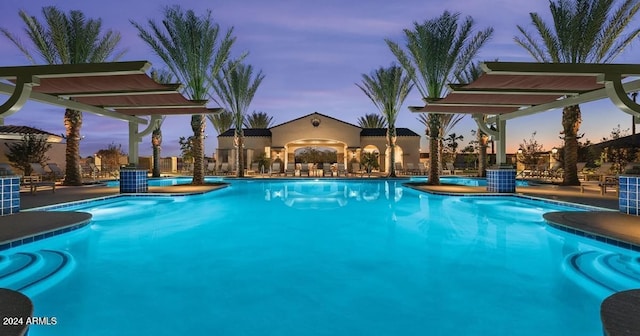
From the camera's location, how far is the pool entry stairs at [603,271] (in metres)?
4.11

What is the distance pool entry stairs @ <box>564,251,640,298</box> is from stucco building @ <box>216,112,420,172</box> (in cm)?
2294

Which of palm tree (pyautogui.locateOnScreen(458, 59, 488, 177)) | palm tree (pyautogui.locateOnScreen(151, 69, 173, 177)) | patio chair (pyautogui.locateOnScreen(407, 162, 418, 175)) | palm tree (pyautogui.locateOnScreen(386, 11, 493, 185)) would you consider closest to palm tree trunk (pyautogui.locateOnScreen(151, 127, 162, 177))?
palm tree (pyautogui.locateOnScreen(151, 69, 173, 177))

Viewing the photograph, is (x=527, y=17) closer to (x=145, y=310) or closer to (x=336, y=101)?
(x=145, y=310)

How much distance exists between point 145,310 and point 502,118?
536 inches

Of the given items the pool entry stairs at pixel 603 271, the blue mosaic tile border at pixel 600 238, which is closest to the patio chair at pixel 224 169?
the blue mosaic tile border at pixel 600 238

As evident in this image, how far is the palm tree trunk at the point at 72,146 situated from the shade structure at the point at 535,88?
50.0 feet

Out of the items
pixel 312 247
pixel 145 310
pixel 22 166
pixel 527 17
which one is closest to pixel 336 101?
pixel 527 17

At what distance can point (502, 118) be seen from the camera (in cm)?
1354

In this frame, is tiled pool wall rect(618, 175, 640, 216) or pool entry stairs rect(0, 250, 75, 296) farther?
tiled pool wall rect(618, 175, 640, 216)

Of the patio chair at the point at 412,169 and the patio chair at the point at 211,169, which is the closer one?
the patio chair at the point at 211,169

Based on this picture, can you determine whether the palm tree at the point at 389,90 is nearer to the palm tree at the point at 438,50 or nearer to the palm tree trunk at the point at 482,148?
the palm tree at the point at 438,50

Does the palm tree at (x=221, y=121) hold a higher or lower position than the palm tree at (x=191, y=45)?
lower

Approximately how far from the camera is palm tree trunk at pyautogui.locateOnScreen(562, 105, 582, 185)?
52.7 feet

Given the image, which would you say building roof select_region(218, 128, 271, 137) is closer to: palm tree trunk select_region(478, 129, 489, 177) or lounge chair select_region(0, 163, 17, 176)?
palm tree trunk select_region(478, 129, 489, 177)
